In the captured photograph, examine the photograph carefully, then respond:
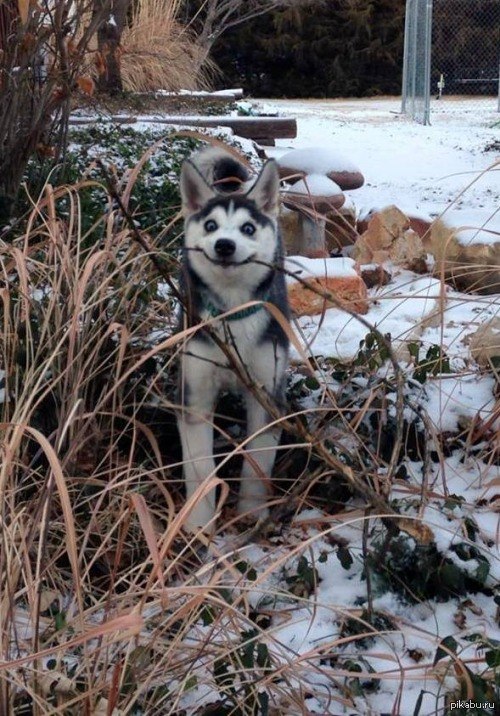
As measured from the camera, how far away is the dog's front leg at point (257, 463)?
2.96m

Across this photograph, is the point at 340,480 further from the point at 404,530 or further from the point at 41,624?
the point at 41,624

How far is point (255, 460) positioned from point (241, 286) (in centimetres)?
56

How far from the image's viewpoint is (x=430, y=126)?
1462cm

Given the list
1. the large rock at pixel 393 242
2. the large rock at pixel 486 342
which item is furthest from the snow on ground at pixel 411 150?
the large rock at pixel 486 342

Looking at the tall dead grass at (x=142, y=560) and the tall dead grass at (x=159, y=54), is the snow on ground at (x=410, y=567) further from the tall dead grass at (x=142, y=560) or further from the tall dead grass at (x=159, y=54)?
the tall dead grass at (x=159, y=54)

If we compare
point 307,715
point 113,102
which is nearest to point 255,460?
point 307,715

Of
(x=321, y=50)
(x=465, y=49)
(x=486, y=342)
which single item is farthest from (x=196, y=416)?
(x=321, y=50)

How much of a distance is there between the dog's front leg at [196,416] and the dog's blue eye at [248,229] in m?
0.42

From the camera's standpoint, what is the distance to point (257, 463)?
118 inches

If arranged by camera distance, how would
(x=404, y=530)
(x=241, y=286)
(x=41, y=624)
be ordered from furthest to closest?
(x=241, y=286)
(x=404, y=530)
(x=41, y=624)

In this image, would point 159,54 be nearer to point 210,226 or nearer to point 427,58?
point 427,58

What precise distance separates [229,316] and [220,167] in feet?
3.00

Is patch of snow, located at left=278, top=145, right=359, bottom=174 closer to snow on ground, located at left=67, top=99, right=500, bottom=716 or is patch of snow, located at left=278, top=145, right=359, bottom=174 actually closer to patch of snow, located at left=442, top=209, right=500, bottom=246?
patch of snow, located at left=442, top=209, right=500, bottom=246

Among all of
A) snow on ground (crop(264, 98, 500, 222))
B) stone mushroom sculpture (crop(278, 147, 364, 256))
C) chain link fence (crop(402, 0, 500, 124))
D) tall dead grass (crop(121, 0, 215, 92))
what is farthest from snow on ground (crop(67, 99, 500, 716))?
chain link fence (crop(402, 0, 500, 124))
